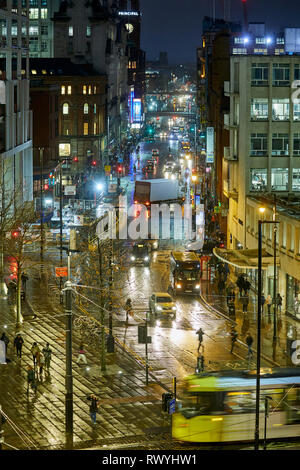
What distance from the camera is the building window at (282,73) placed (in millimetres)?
63219

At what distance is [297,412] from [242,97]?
4011cm

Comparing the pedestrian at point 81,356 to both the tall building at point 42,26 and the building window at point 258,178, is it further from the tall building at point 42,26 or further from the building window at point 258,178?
the tall building at point 42,26

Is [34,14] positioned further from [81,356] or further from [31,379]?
[31,379]

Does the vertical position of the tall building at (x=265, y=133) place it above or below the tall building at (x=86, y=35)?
below

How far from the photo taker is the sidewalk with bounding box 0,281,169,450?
30.3m

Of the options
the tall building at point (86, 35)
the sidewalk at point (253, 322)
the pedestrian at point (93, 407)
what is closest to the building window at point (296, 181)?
A: the sidewalk at point (253, 322)

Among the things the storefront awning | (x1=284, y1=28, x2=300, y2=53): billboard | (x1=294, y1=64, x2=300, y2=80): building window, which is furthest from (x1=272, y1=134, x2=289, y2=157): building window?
(x1=284, y1=28, x2=300, y2=53): billboard

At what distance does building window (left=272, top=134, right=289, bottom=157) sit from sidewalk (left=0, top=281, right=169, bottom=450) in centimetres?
2548

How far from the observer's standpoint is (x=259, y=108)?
2522 inches

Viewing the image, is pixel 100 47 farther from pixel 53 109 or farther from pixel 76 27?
pixel 53 109

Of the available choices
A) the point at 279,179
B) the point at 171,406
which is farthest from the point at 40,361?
the point at 279,179

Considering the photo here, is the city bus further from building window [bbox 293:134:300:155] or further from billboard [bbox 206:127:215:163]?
billboard [bbox 206:127:215:163]

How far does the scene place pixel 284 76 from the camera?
208ft

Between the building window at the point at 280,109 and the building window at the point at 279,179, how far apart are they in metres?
3.83
